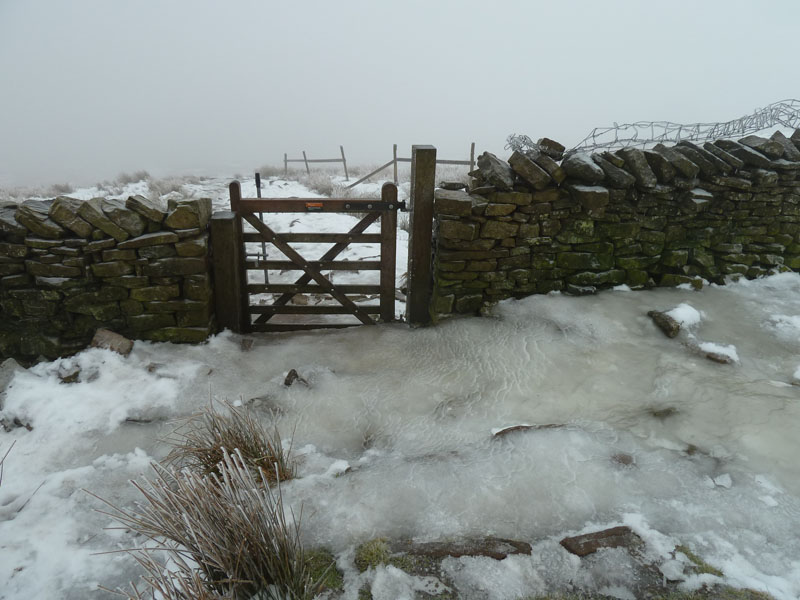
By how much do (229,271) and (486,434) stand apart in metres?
3.03

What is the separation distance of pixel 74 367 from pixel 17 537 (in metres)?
1.85

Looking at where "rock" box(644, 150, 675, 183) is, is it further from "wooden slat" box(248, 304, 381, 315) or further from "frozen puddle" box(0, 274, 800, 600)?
"wooden slat" box(248, 304, 381, 315)

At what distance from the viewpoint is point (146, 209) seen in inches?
165

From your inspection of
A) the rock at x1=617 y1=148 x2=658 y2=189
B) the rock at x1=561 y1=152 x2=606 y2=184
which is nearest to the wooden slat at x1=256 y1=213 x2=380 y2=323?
the rock at x1=561 y1=152 x2=606 y2=184

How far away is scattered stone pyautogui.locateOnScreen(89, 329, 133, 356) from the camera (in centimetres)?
425

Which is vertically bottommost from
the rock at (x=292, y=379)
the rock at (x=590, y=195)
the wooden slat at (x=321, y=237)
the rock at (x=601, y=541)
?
the rock at (x=292, y=379)

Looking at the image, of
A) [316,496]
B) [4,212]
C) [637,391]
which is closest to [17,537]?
[316,496]

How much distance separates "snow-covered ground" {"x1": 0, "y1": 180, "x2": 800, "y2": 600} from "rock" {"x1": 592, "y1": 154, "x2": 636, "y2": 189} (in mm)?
1142

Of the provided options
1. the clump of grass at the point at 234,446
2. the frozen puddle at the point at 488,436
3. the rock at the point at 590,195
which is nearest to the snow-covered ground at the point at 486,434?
the frozen puddle at the point at 488,436

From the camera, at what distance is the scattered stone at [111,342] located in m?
4.25

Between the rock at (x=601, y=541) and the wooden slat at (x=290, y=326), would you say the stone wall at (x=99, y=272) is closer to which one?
the wooden slat at (x=290, y=326)

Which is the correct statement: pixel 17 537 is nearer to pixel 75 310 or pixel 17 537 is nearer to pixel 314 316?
pixel 75 310

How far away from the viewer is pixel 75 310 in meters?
4.30

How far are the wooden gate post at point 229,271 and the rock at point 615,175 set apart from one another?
3637 mm
